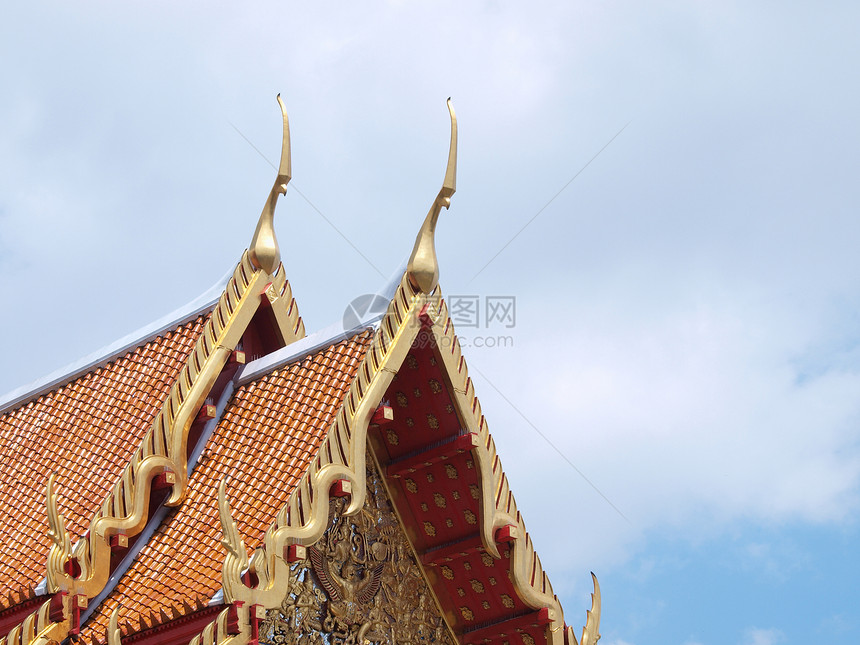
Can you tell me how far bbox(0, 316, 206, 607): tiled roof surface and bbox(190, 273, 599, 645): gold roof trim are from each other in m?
1.94

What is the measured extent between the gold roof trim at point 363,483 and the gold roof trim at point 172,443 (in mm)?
1277

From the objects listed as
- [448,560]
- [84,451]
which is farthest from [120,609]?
[448,560]

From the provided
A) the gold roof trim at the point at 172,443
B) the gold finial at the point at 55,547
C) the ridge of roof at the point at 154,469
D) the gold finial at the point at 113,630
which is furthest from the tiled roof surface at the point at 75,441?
the gold finial at the point at 113,630

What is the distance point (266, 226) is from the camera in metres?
11.9

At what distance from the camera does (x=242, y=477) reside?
10.6 m

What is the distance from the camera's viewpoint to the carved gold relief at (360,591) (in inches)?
407

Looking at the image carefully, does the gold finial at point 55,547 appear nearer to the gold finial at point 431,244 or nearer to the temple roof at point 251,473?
the temple roof at point 251,473

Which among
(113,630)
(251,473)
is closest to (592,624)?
(251,473)

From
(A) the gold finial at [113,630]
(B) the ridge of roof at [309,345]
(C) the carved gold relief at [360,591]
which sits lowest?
(A) the gold finial at [113,630]

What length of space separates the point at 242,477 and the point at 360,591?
4.16ft

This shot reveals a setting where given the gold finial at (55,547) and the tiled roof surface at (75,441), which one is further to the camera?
the tiled roof surface at (75,441)

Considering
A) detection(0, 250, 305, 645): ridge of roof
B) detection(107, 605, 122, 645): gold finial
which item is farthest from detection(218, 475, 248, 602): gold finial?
detection(0, 250, 305, 645): ridge of roof

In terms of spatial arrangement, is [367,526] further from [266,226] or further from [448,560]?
[266,226]

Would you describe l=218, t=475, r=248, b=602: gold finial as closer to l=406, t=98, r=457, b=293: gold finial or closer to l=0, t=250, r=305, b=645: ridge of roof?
l=0, t=250, r=305, b=645: ridge of roof
